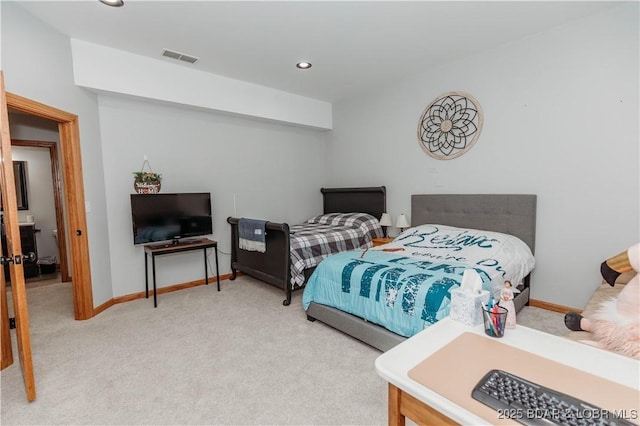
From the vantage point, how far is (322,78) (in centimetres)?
413

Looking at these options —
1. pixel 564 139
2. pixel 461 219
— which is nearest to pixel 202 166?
pixel 461 219

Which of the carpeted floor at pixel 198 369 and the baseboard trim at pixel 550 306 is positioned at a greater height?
the baseboard trim at pixel 550 306

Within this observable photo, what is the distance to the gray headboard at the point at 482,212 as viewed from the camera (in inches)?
127

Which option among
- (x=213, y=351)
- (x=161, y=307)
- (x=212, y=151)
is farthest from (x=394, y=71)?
(x=161, y=307)

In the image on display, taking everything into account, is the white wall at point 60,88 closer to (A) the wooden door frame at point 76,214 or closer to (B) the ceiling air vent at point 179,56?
(A) the wooden door frame at point 76,214

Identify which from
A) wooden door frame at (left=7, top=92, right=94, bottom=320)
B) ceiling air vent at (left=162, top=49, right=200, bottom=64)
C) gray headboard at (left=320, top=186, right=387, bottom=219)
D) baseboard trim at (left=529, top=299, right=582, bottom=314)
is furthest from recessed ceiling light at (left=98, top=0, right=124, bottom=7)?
baseboard trim at (left=529, top=299, right=582, bottom=314)

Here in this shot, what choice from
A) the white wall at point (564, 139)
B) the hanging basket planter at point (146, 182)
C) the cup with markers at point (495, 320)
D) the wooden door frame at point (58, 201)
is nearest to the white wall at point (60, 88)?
the hanging basket planter at point (146, 182)

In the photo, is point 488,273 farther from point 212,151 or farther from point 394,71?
point 212,151

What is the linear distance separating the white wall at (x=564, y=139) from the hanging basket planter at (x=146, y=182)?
11.0ft

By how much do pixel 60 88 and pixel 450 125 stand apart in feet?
13.1

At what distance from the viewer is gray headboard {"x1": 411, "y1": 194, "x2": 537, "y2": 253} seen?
10.6 feet

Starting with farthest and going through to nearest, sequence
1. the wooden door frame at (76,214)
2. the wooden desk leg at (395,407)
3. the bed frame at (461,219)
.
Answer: the wooden door frame at (76,214) → the bed frame at (461,219) → the wooden desk leg at (395,407)

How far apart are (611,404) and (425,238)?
2661 millimetres

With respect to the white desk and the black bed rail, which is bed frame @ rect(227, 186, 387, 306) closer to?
the black bed rail
